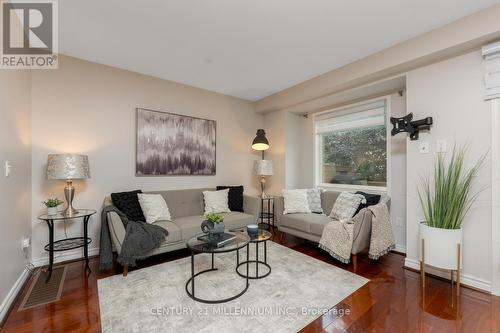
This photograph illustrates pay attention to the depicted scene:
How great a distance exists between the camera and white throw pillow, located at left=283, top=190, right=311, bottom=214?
3426 millimetres

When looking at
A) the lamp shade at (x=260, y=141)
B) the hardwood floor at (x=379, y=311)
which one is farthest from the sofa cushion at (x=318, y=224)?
the lamp shade at (x=260, y=141)

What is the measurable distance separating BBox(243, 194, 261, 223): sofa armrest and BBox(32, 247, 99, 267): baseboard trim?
2099 millimetres

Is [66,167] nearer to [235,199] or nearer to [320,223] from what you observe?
[235,199]

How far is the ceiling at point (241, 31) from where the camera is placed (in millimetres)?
1923

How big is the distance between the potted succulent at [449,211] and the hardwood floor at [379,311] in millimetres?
318

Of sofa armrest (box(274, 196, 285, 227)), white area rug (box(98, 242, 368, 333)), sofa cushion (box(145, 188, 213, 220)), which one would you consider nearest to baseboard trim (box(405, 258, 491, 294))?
white area rug (box(98, 242, 368, 333))

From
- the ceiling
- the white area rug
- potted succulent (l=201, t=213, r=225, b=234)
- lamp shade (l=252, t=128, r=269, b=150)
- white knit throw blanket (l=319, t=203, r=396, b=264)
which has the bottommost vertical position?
the white area rug

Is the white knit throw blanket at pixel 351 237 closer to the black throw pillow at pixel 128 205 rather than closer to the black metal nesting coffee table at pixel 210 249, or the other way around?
the black metal nesting coffee table at pixel 210 249

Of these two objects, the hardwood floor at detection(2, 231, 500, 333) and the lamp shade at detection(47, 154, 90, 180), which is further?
the lamp shade at detection(47, 154, 90, 180)

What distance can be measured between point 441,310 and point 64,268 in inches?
146

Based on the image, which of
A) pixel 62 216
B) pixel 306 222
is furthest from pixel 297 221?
pixel 62 216

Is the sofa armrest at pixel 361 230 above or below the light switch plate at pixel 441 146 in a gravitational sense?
below

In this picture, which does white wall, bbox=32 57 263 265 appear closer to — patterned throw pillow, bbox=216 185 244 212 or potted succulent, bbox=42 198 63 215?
potted succulent, bbox=42 198 63 215

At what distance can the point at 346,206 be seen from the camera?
2.96 meters
